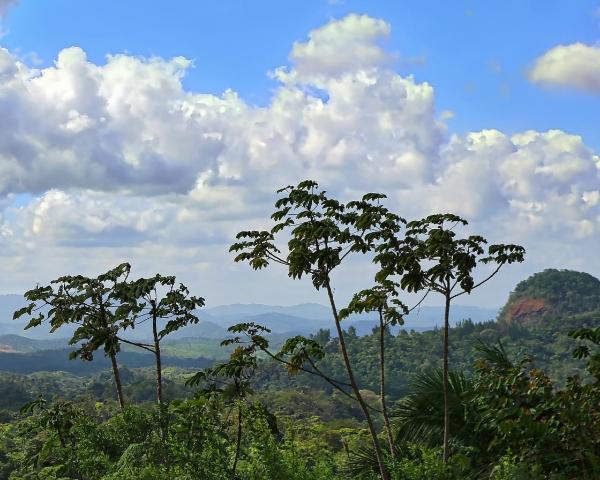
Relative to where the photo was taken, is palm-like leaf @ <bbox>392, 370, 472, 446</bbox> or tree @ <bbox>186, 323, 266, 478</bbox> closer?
tree @ <bbox>186, 323, 266, 478</bbox>

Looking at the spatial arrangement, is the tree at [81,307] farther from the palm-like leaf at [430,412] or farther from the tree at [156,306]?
the palm-like leaf at [430,412]

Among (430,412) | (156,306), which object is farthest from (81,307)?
(430,412)

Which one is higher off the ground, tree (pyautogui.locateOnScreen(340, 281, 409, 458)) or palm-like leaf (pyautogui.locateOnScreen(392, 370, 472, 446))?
tree (pyautogui.locateOnScreen(340, 281, 409, 458))

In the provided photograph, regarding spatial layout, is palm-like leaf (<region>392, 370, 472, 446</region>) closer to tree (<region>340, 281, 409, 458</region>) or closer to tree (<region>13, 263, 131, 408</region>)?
tree (<region>340, 281, 409, 458</region>)

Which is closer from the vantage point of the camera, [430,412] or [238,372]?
[238,372]

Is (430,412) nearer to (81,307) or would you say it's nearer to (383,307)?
(383,307)

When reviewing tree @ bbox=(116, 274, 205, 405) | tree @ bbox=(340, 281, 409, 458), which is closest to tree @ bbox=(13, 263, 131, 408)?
tree @ bbox=(116, 274, 205, 405)

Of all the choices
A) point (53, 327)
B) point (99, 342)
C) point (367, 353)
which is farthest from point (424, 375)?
point (367, 353)

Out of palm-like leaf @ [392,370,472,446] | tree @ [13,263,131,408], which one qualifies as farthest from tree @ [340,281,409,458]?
tree @ [13,263,131,408]

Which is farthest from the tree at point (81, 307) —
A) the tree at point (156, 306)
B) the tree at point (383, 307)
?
the tree at point (383, 307)

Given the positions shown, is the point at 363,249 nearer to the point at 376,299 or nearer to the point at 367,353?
the point at 376,299

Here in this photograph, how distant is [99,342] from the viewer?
37.5 feet

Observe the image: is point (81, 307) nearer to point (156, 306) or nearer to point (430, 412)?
point (156, 306)

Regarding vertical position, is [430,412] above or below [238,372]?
below
